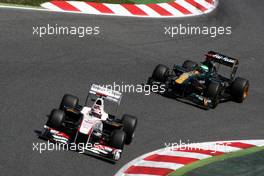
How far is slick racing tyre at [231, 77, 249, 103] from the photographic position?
20.3 m

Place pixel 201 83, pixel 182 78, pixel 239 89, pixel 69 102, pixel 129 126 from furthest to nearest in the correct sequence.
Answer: pixel 239 89 < pixel 201 83 < pixel 182 78 < pixel 69 102 < pixel 129 126

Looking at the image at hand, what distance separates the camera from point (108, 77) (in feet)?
66.9

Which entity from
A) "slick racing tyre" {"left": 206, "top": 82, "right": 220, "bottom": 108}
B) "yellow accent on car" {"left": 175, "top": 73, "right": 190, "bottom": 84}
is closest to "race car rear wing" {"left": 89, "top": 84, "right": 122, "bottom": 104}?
"yellow accent on car" {"left": 175, "top": 73, "right": 190, "bottom": 84}

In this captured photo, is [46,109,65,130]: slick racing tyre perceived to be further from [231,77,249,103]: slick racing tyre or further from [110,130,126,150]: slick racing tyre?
[231,77,249,103]: slick racing tyre

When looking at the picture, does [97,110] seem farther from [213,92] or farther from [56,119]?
[213,92]

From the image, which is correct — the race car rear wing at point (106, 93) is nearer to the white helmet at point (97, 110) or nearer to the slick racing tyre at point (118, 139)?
the white helmet at point (97, 110)

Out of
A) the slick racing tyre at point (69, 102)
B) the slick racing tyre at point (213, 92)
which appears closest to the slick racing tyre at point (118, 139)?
the slick racing tyre at point (69, 102)

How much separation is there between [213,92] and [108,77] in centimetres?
301

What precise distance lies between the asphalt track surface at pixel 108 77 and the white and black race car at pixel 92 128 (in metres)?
0.31

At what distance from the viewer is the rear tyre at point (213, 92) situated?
19344 mm

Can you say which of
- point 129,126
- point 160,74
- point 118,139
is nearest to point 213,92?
point 160,74

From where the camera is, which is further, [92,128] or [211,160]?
[211,160]

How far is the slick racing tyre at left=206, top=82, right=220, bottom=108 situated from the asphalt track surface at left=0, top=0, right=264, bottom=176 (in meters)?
0.29

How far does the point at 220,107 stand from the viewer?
65.3 ft
